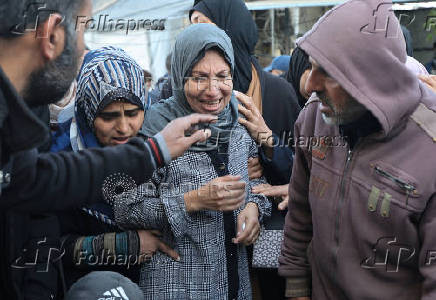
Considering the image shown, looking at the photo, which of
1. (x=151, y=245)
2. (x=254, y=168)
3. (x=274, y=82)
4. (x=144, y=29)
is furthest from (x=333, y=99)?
(x=144, y=29)

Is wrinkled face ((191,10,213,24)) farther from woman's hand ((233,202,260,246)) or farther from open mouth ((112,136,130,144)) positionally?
woman's hand ((233,202,260,246))

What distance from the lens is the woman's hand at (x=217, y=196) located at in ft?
6.79

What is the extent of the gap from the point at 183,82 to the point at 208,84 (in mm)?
116

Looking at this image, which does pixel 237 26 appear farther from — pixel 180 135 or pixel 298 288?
pixel 298 288

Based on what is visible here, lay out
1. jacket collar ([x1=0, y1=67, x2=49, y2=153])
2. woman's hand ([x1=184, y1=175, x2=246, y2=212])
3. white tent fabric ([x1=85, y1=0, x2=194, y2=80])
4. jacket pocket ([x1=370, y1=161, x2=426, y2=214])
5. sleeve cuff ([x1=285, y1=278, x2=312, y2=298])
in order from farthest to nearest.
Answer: white tent fabric ([x1=85, y1=0, x2=194, y2=80]) < sleeve cuff ([x1=285, y1=278, x2=312, y2=298]) < woman's hand ([x1=184, y1=175, x2=246, y2=212]) < jacket pocket ([x1=370, y1=161, x2=426, y2=214]) < jacket collar ([x1=0, y1=67, x2=49, y2=153])

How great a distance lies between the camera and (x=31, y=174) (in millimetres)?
1451

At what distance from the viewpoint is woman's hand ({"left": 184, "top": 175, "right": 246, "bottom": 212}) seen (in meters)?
2.07

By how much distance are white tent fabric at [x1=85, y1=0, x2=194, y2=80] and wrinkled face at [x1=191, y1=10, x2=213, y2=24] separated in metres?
3.96

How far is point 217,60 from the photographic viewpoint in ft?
7.58

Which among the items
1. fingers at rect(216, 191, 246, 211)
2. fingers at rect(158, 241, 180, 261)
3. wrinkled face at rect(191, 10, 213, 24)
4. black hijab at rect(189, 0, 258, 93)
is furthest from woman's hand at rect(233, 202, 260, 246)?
wrinkled face at rect(191, 10, 213, 24)

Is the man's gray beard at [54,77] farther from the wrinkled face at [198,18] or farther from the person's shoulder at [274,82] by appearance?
the wrinkled face at [198,18]

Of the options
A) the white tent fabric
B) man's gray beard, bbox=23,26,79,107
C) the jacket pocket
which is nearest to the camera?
man's gray beard, bbox=23,26,79,107

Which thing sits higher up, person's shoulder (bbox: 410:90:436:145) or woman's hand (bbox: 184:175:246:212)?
person's shoulder (bbox: 410:90:436:145)

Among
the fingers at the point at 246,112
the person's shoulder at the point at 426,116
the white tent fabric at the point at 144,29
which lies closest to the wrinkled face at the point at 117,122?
the fingers at the point at 246,112
